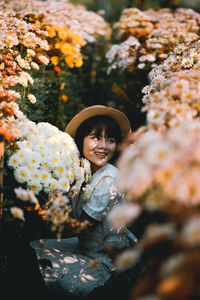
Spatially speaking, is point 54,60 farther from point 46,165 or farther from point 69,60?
point 46,165

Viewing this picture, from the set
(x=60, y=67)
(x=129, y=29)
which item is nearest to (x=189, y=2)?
(x=129, y=29)

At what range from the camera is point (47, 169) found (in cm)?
177

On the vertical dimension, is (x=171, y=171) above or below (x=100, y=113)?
below

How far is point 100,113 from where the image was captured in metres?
2.39

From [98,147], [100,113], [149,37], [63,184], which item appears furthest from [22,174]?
[149,37]

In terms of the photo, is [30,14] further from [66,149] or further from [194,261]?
[194,261]

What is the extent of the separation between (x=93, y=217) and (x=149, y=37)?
2857mm

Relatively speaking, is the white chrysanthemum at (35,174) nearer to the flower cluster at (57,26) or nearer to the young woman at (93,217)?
the young woman at (93,217)

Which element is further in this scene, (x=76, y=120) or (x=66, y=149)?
(x=76, y=120)

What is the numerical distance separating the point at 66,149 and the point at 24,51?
163cm

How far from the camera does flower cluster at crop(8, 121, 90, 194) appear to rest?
1.70 meters

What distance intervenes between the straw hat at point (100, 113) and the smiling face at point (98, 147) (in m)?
0.16

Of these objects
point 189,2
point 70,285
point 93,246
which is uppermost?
point 189,2

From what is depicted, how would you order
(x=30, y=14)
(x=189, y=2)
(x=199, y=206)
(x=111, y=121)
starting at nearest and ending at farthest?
1. (x=199, y=206)
2. (x=111, y=121)
3. (x=30, y=14)
4. (x=189, y=2)
